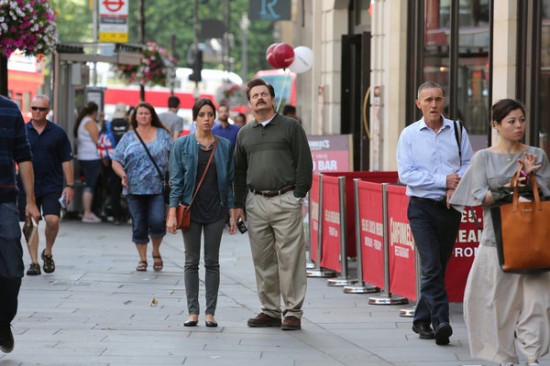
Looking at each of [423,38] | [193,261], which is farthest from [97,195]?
[193,261]

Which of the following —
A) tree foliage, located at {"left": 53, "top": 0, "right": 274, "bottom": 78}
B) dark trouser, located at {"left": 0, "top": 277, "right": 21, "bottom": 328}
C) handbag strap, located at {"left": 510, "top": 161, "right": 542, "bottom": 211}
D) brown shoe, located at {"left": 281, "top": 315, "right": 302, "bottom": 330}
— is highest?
tree foliage, located at {"left": 53, "top": 0, "right": 274, "bottom": 78}

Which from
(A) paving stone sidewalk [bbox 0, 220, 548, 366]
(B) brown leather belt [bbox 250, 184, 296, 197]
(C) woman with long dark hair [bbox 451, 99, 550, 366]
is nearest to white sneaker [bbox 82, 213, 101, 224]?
(A) paving stone sidewalk [bbox 0, 220, 548, 366]

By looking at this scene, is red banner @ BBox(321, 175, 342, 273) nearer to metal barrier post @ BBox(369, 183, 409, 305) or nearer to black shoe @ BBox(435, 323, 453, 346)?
metal barrier post @ BBox(369, 183, 409, 305)

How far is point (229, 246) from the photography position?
61.6ft

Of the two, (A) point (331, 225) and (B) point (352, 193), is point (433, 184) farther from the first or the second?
(A) point (331, 225)

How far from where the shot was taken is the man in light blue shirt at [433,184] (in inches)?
377

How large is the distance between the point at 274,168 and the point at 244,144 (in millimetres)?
353

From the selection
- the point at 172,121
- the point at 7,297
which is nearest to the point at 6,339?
the point at 7,297

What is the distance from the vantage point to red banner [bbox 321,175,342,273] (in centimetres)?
1403

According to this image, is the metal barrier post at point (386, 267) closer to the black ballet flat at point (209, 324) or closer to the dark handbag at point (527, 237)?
the black ballet flat at point (209, 324)

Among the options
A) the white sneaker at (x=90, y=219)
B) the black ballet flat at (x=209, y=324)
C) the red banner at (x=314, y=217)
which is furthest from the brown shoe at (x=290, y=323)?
the white sneaker at (x=90, y=219)

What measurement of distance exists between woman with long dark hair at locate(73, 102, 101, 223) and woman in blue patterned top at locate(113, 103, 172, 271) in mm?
6966

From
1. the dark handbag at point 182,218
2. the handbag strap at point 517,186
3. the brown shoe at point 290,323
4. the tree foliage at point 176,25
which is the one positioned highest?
the tree foliage at point 176,25

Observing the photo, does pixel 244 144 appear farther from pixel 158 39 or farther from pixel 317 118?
pixel 158 39
